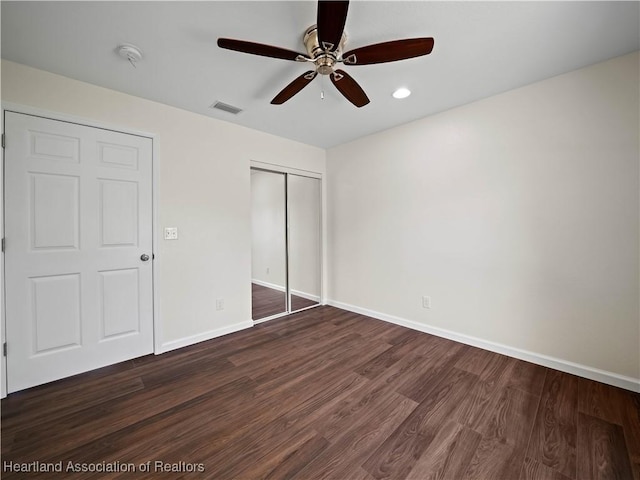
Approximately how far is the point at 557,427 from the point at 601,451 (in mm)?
189

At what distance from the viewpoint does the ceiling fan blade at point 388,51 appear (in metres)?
1.40

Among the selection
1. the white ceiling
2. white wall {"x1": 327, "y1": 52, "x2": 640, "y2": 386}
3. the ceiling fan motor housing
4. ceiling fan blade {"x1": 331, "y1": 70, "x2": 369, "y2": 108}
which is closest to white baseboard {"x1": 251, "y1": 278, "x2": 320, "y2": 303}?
white wall {"x1": 327, "y1": 52, "x2": 640, "y2": 386}

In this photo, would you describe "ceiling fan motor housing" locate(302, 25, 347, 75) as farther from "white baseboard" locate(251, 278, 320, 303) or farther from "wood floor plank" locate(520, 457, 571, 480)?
"white baseboard" locate(251, 278, 320, 303)

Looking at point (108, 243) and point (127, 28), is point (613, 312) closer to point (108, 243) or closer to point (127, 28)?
point (127, 28)

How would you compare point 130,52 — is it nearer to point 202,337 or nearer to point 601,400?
point 202,337

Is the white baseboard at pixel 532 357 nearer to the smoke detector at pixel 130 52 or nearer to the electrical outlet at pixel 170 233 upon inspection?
the electrical outlet at pixel 170 233

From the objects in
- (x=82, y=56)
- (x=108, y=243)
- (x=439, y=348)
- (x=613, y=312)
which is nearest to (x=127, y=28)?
(x=82, y=56)

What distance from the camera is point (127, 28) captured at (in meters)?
1.58

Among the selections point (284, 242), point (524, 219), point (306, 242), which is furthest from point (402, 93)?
point (306, 242)

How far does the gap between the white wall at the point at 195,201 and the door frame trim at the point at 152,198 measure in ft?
0.10

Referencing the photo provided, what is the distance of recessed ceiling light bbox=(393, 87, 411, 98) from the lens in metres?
2.31

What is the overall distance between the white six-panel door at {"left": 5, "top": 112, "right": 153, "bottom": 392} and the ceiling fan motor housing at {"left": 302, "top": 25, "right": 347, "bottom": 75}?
1.82 meters

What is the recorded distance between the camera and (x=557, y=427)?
1578 millimetres

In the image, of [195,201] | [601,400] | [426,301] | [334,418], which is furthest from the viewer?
[426,301]
